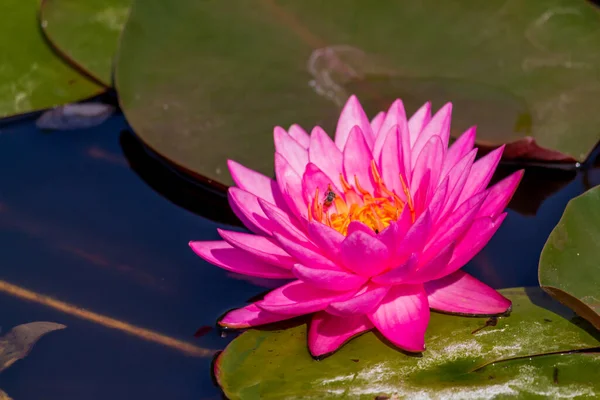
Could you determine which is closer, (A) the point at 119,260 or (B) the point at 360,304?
(B) the point at 360,304

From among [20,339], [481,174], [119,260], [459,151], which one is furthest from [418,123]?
[20,339]

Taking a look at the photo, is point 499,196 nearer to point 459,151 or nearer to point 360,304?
point 459,151

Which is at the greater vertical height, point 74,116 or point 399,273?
point 399,273

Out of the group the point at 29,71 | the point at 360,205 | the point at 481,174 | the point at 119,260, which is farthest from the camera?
the point at 29,71

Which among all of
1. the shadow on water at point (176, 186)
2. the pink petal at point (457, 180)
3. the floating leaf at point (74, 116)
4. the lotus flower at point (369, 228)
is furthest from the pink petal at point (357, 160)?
the floating leaf at point (74, 116)

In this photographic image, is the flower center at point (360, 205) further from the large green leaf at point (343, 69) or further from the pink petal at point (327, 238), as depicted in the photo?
the large green leaf at point (343, 69)

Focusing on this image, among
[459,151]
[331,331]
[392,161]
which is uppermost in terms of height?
[459,151]
